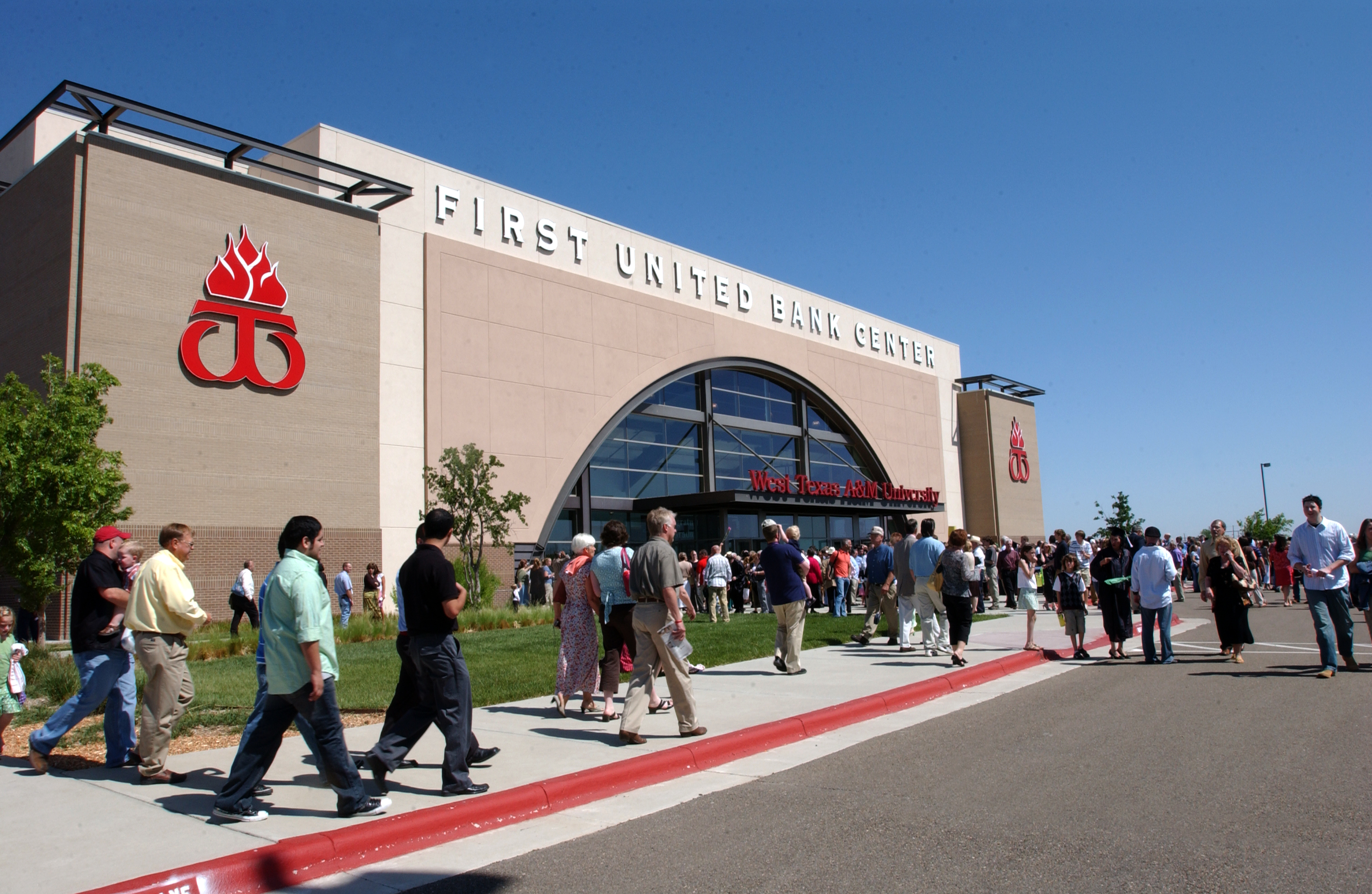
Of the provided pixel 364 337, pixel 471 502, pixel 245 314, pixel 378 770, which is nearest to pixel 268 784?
pixel 378 770

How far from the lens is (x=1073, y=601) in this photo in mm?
12914

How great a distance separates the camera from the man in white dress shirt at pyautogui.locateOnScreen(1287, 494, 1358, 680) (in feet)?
34.9

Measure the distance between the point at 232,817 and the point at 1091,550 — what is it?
22.7 metres

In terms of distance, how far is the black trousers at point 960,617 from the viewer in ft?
40.4

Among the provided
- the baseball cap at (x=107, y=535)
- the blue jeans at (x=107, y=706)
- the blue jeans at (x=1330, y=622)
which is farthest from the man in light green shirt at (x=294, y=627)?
the blue jeans at (x=1330, y=622)

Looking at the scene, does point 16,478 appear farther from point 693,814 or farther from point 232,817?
point 693,814

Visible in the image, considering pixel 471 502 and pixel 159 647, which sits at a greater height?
pixel 471 502

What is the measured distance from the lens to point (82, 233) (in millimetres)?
20062

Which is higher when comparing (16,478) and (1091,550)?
(16,478)

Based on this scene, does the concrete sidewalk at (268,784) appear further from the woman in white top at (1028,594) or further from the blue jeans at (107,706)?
the woman in white top at (1028,594)

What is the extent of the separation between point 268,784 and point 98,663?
5.50 feet

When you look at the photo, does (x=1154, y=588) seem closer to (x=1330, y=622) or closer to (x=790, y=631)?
(x=1330, y=622)

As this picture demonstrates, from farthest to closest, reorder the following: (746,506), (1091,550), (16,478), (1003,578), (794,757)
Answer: (746,506)
(1003,578)
(1091,550)
(16,478)
(794,757)

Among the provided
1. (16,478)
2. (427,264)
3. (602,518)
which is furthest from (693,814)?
(602,518)
